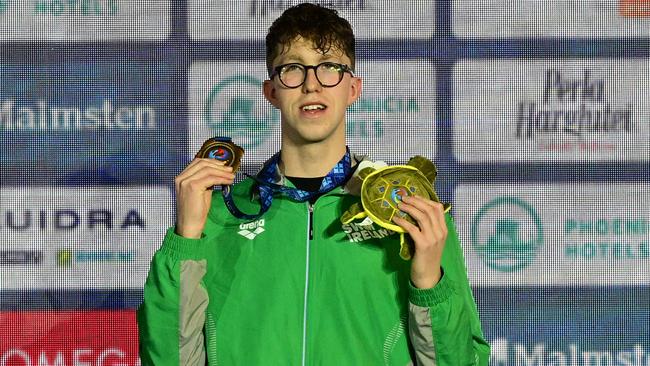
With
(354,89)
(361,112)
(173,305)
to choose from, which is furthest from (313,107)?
(361,112)

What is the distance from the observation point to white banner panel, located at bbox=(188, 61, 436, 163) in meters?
2.98

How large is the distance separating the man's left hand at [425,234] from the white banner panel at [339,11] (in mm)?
1567

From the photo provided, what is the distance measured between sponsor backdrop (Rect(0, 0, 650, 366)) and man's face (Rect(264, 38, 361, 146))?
4.36 feet

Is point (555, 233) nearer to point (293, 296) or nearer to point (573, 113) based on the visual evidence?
point (573, 113)

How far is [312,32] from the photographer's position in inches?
65.0

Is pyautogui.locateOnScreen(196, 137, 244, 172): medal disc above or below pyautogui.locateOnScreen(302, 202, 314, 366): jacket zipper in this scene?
above

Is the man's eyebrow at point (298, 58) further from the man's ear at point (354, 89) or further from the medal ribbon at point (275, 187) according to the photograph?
the medal ribbon at point (275, 187)

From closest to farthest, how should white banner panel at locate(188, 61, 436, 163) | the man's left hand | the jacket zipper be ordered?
the man's left hand
the jacket zipper
white banner panel at locate(188, 61, 436, 163)

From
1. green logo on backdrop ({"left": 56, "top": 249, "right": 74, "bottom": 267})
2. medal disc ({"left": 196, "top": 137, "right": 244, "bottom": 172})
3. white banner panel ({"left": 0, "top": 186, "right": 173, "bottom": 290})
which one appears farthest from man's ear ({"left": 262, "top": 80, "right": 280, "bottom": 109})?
green logo on backdrop ({"left": 56, "top": 249, "right": 74, "bottom": 267})

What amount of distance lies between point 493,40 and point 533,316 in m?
0.86

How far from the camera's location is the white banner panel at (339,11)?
117 inches

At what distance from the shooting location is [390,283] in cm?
162

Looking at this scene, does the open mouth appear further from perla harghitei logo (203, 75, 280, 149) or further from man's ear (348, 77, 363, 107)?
perla harghitei logo (203, 75, 280, 149)

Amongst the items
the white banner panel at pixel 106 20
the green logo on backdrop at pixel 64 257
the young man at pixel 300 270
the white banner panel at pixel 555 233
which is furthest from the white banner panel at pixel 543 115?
the young man at pixel 300 270
